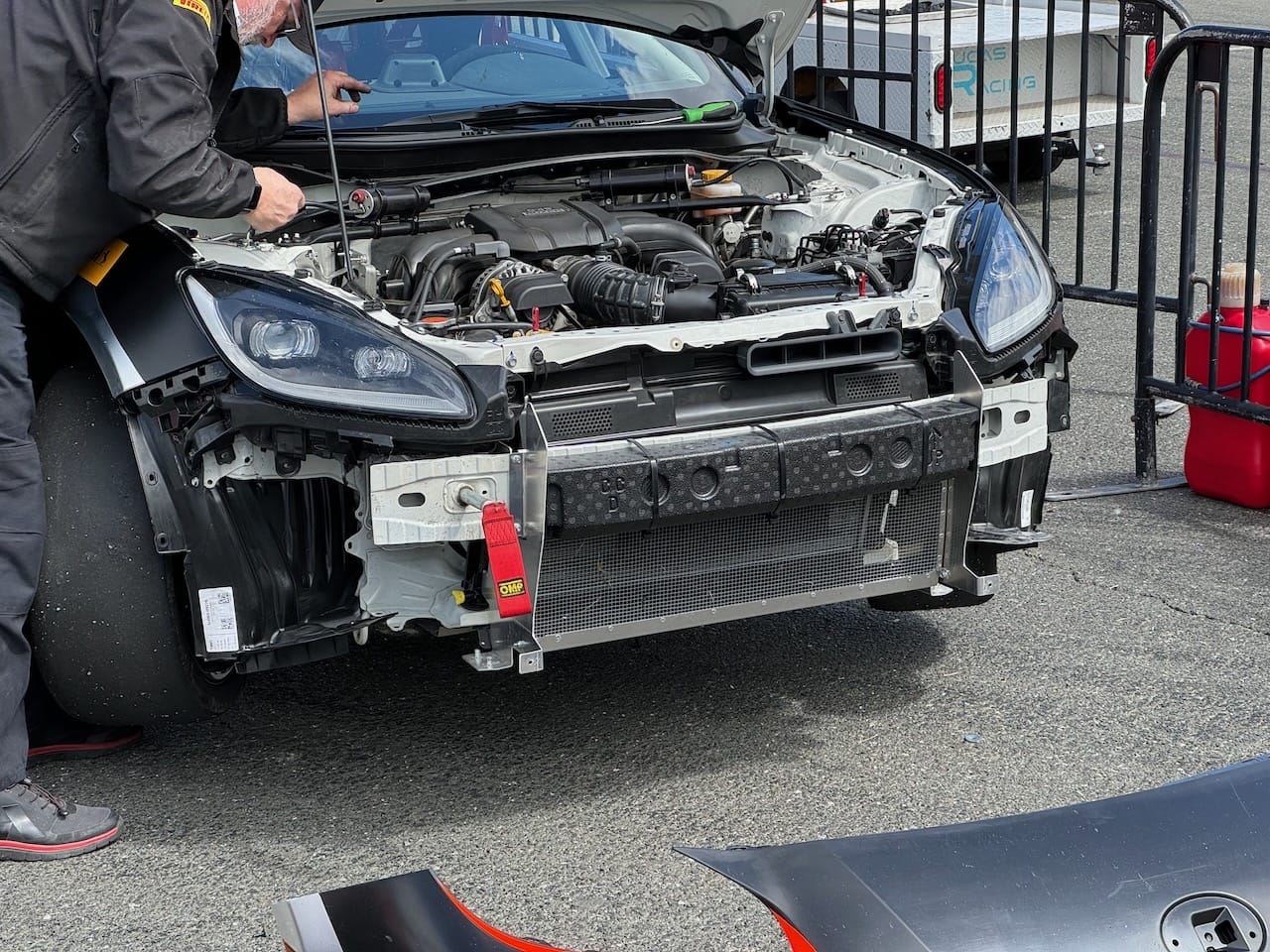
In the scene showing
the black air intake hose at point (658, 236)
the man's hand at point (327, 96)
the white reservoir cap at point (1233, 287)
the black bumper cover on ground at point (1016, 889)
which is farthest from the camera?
the white reservoir cap at point (1233, 287)

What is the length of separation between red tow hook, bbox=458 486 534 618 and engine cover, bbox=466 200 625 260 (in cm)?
112

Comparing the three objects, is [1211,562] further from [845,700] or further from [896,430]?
[896,430]

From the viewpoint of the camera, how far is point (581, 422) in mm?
3361

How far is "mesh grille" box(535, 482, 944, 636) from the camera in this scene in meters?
3.37

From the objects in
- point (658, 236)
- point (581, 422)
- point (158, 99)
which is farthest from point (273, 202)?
point (658, 236)

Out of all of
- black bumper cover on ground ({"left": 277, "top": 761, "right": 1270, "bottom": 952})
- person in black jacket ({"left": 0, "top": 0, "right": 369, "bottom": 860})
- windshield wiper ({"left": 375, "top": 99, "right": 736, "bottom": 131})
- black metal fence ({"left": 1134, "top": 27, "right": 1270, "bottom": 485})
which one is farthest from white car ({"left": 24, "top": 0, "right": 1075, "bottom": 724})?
black metal fence ({"left": 1134, "top": 27, "right": 1270, "bottom": 485})

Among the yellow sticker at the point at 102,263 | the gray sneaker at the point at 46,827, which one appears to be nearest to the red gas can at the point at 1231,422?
the yellow sticker at the point at 102,263

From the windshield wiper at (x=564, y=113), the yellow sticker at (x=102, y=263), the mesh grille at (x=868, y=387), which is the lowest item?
the mesh grille at (x=868, y=387)

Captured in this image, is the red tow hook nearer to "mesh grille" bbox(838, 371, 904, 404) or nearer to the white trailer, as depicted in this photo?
"mesh grille" bbox(838, 371, 904, 404)

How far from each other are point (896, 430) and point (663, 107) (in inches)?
70.6

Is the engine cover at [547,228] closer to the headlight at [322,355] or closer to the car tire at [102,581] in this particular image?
the headlight at [322,355]

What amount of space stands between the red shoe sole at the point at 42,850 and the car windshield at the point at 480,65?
2042 mm

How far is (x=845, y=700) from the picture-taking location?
4.04 metres

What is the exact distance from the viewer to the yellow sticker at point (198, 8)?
10.5 ft
